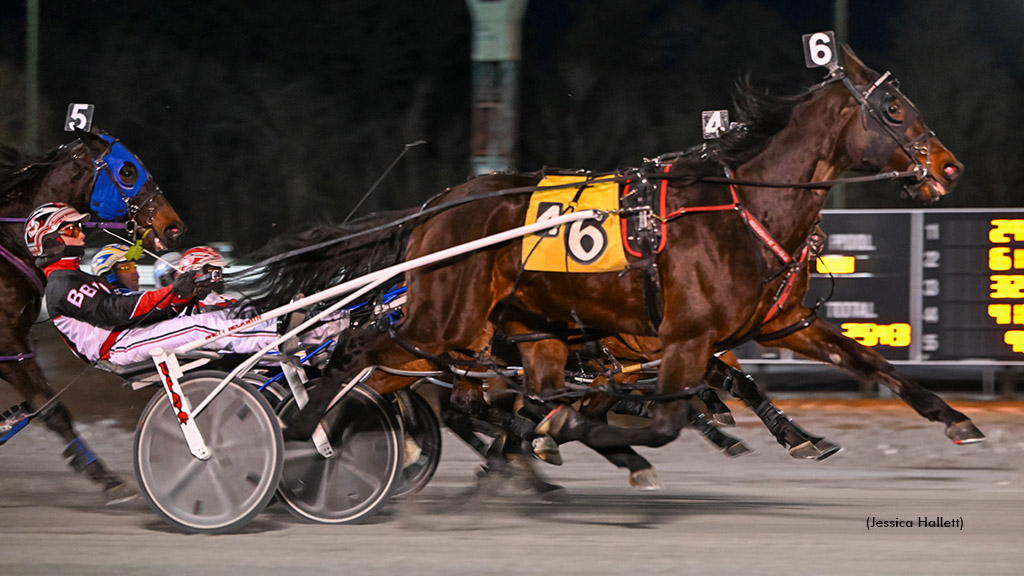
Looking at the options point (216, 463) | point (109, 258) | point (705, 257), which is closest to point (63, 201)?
point (109, 258)

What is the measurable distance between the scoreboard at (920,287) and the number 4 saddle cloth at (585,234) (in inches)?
166

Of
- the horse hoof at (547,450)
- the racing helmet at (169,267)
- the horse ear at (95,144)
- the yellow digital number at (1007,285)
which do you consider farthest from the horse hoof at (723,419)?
the yellow digital number at (1007,285)

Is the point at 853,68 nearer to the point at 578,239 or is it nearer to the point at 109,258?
the point at 578,239

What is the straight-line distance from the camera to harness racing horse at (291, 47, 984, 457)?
206 inches

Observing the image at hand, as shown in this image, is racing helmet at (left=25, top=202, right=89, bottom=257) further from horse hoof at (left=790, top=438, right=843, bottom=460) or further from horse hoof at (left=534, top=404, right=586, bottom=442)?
horse hoof at (left=790, top=438, right=843, bottom=460)

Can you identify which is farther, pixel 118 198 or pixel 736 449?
pixel 118 198

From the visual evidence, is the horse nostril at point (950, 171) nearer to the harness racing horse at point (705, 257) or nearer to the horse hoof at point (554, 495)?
the harness racing horse at point (705, 257)

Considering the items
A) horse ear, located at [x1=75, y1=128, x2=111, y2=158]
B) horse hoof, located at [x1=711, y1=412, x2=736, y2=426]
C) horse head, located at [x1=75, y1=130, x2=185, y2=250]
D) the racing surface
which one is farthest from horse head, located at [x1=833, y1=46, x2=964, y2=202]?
horse ear, located at [x1=75, y1=128, x2=111, y2=158]

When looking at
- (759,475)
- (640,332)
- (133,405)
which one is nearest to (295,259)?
(640,332)

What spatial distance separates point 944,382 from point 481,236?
7.35 m

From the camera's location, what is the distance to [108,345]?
555cm

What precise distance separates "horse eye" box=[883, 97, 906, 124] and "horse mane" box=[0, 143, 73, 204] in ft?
12.7

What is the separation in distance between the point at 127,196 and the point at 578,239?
2354 millimetres

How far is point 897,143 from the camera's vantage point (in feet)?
17.4
